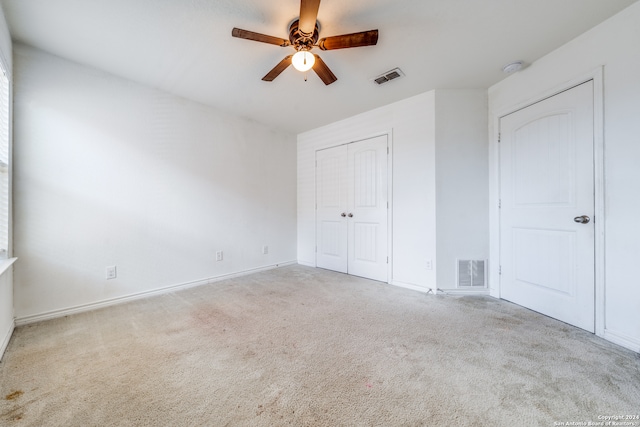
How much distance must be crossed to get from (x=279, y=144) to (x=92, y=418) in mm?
3761

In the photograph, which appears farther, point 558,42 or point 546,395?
point 558,42

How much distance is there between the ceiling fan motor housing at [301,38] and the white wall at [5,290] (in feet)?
6.57

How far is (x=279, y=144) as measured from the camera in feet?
13.9

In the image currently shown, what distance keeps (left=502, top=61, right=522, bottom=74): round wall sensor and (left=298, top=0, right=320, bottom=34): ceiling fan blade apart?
6.58 ft

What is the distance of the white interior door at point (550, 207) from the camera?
80.0 inches

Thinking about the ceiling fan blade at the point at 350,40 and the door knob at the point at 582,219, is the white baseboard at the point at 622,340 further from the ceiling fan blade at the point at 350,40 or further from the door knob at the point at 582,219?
the ceiling fan blade at the point at 350,40

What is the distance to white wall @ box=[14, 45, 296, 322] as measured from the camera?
214cm

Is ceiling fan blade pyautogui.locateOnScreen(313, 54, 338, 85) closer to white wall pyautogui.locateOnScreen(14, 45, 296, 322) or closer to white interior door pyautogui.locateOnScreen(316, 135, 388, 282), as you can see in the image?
white interior door pyautogui.locateOnScreen(316, 135, 388, 282)

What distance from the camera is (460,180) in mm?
2867

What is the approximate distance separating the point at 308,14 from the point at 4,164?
2523 millimetres

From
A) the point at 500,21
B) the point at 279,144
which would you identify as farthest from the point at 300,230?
the point at 500,21

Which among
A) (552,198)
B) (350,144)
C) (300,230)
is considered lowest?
(300,230)

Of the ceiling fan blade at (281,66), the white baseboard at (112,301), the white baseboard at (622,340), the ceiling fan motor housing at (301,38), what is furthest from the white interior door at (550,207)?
the white baseboard at (112,301)

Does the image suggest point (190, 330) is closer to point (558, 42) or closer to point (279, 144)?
point (279, 144)
